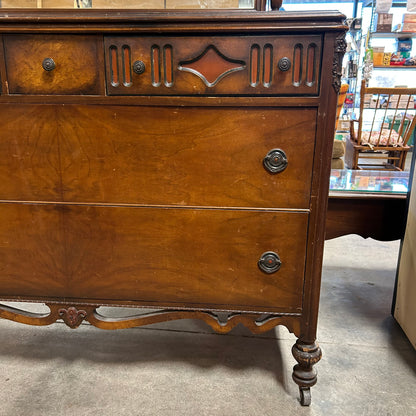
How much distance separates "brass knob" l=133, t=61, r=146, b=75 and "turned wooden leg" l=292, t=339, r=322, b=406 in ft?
2.93

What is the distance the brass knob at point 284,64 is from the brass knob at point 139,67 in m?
0.34

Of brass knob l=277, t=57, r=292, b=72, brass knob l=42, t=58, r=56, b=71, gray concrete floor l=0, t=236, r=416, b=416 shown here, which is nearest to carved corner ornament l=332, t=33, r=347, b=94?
brass knob l=277, t=57, r=292, b=72

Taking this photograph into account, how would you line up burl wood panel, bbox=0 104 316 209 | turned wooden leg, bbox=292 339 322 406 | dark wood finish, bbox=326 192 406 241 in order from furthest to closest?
dark wood finish, bbox=326 192 406 241, turned wooden leg, bbox=292 339 322 406, burl wood panel, bbox=0 104 316 209

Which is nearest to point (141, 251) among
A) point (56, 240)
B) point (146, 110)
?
point (56, 240)

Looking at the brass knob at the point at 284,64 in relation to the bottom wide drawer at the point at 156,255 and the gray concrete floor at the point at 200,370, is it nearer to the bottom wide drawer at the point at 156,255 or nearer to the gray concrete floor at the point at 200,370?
the bottom wide drawer at the point at 156,255

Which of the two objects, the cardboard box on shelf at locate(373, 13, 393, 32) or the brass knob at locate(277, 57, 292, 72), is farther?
the cardboard box on shelf at locate(373, 13, 393, 32)

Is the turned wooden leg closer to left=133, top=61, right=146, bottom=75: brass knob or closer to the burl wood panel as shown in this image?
the burl wood panel

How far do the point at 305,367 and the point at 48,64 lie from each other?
1.12 m

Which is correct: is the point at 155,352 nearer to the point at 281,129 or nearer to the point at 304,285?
the point at 304,285

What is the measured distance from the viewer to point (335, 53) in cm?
97

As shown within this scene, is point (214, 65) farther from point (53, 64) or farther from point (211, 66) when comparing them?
point (53, 64)

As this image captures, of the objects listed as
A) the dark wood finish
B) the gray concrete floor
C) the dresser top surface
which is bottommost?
the gray concrete floor

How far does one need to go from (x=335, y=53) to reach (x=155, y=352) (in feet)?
3.76

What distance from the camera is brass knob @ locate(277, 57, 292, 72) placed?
0.98 meters
